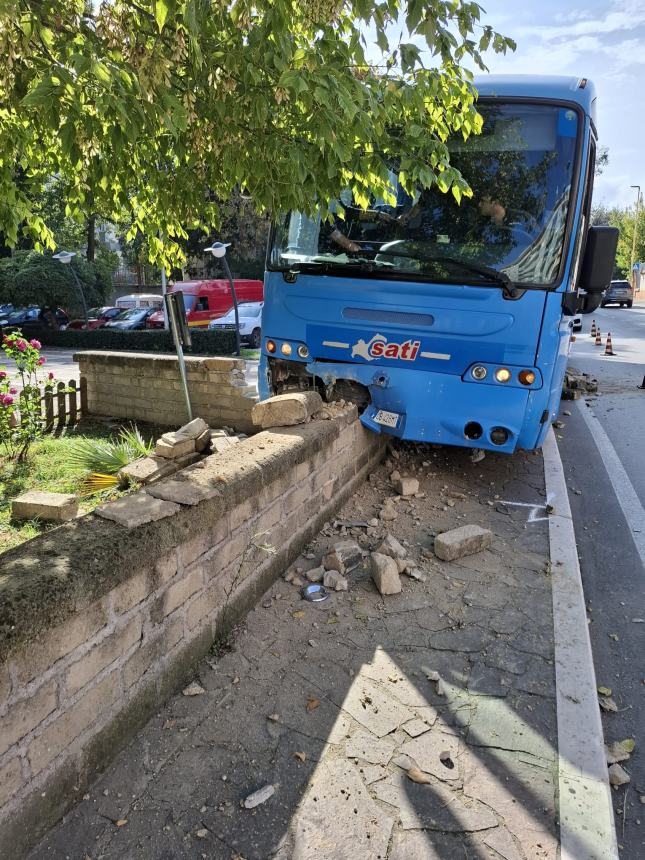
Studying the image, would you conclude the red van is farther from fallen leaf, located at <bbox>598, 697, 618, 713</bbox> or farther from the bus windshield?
fallen leaf, located at <bbox>598, 697, 618, 713</bbox>

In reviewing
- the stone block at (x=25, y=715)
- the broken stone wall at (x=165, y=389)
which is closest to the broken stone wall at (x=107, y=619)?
the stone block at (x=25, y=715)

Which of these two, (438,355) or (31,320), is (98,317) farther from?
(438,355)

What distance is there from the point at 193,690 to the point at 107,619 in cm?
76

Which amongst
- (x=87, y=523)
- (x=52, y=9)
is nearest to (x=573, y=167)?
(x=52, y=9)

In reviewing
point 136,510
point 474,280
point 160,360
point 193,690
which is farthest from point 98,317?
point 193,690

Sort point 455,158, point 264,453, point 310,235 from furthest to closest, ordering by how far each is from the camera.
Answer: point 310,235 → point 455,158 → point 264,453

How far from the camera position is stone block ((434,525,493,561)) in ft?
14.4

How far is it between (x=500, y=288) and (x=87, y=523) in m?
3.57

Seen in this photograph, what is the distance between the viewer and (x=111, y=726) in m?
2.51

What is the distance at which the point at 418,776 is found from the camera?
8.20ft

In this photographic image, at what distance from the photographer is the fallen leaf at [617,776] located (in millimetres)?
2596

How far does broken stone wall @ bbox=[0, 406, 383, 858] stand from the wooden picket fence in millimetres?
6030

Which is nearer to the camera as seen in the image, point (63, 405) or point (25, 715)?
point (25, 715)

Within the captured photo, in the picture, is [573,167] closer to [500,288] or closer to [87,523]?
[500,288]
